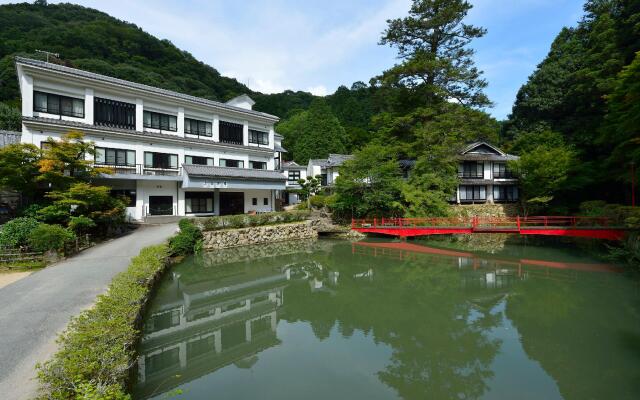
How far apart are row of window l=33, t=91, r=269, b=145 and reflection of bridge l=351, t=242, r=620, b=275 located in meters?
15.2

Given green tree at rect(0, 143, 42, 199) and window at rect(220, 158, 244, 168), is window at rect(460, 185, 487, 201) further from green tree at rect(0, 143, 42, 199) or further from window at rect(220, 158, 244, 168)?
green tree at rect(0, 143, 42, 199)

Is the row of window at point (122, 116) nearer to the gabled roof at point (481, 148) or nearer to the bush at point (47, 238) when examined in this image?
the bush at point (47, 238)

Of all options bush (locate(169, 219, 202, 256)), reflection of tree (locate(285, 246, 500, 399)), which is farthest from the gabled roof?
bush (locate(169, 219, 202, 256))

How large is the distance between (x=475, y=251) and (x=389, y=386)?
1588 centimetres

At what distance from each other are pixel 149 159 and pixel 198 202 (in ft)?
15.5

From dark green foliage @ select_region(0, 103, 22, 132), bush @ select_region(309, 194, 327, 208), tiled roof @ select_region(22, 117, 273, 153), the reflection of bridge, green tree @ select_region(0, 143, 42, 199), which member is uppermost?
dark green foliage @ select_region(0, 103, 22, 132)

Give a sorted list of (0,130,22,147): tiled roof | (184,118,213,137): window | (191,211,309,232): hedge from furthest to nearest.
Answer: (184,118,213,137): window, (0,130,22,147): tiled roof, (191,211,309,232): hedge

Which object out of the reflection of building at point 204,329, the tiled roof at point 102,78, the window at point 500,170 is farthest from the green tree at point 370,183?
the window at point 500,170

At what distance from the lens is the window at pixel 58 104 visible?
18836 millimetres

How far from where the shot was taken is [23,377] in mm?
4895

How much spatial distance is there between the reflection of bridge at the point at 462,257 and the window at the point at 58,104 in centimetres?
1991

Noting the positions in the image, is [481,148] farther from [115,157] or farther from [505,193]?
[115,157]

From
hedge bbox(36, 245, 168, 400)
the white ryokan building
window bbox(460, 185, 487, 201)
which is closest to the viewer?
hedge bbox(36, 245, 168, 400)

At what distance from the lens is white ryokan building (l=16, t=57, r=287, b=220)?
19.0 m
